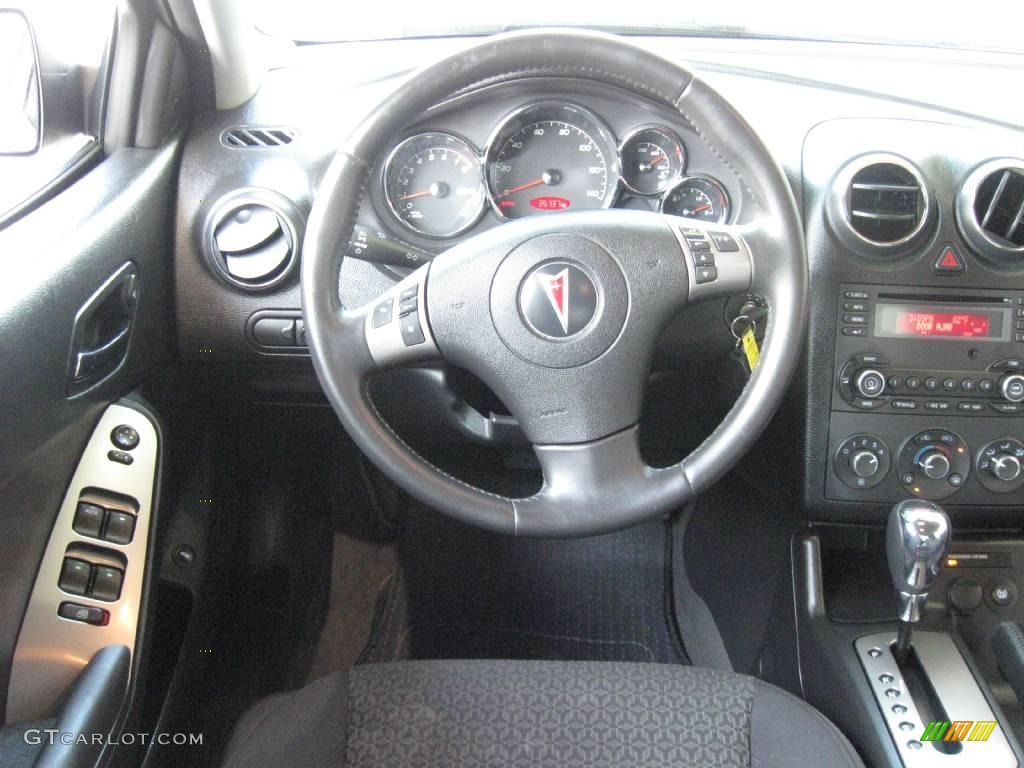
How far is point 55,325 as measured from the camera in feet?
3.68

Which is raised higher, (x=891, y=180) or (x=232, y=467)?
(x=891, y=180)

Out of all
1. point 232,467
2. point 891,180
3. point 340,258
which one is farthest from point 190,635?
point 891,180

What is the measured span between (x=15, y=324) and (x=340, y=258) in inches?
15.2

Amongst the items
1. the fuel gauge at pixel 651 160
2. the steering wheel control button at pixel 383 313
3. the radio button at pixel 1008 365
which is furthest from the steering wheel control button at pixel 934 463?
the steering wheel control button at pixel 383 313

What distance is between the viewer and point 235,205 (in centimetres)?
132

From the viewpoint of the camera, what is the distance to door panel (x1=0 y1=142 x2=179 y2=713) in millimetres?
1074

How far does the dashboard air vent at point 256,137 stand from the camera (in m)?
1.36

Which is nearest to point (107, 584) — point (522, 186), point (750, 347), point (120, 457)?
point (120, 457)

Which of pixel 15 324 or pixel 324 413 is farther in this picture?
pixel 324 413

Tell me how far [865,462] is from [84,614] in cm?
111

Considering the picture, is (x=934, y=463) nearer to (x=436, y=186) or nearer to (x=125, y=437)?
(x=436, y=186)

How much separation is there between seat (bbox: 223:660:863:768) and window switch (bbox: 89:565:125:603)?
0.92 feet

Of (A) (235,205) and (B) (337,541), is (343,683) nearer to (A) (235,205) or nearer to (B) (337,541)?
(A) (235,205)

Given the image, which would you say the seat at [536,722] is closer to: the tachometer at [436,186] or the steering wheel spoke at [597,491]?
the steering wheel spoke at [597,491]
